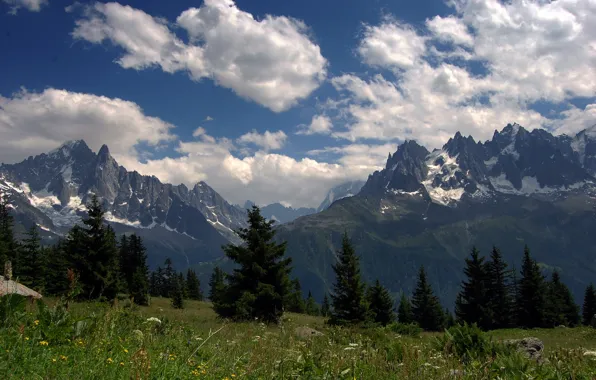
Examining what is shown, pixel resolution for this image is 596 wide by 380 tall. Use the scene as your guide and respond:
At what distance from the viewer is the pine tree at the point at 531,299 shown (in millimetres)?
54500

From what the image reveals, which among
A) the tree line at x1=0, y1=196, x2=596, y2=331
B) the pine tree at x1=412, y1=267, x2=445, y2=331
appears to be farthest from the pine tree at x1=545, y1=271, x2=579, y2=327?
the pine tree at x1=412, y1=267, x2=445, y2=331

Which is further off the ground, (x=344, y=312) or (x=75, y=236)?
(x=75, y=236)

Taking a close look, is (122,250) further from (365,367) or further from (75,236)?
(365,367)

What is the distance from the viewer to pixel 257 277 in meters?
32.3

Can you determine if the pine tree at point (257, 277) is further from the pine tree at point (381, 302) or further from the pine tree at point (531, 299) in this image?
the pine tree at point (531, 299)

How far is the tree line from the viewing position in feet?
104

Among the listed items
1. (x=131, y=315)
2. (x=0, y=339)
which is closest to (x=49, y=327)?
(x=0, y=339)

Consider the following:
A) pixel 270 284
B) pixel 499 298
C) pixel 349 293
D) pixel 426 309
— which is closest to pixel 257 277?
pixel 270 284

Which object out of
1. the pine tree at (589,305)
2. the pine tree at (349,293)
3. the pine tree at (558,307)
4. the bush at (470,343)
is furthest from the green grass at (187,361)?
the pine tree at (589,305)

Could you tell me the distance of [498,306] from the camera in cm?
5784

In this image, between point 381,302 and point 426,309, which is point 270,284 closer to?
point 381,302

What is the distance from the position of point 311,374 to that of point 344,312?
34466 millimetres

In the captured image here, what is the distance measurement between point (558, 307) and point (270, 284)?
2131 inches

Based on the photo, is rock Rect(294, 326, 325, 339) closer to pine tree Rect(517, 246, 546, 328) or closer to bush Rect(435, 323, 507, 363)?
bush Rect(435, 323, 507, 363)
